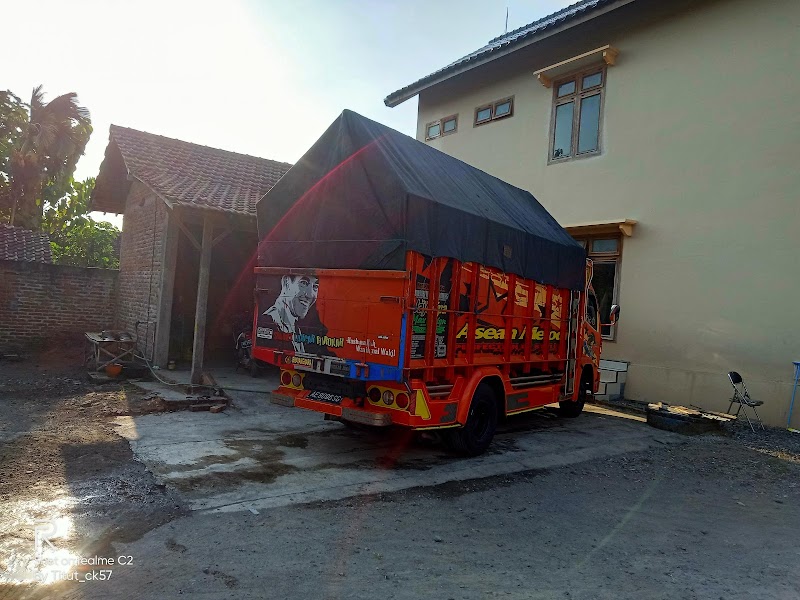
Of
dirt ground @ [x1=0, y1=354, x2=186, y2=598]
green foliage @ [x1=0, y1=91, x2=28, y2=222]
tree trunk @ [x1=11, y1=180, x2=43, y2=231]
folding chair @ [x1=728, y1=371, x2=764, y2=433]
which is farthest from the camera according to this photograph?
tree trunk @ [x1=11, y1=180, x2=43, y2=231]

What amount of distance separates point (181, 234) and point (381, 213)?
7750mm

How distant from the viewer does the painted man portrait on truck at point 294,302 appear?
20.7ft

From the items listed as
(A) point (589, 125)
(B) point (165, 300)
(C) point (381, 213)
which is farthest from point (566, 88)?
(B) point (165, 300)

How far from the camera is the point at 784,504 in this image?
18.9ft

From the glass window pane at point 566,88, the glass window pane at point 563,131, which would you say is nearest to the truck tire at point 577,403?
the glass window pane at point 563,131

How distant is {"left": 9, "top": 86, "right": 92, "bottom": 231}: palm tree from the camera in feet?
71.3

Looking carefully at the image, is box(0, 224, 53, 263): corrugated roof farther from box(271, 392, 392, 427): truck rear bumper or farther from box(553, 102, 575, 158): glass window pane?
box(553, 102, 575, 158): glass window pane

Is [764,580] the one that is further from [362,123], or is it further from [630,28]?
[630,28]

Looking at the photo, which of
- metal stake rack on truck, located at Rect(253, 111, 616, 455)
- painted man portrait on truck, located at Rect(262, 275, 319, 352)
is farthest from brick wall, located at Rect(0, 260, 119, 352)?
painted man portrait on truck, located at Rect(262, 275, 319, 352)

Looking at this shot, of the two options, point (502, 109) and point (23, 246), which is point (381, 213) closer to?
point (502, 109)

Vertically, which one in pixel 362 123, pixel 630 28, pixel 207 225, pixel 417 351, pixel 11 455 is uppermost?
pixel 630 28

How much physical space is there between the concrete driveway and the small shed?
2505 mm

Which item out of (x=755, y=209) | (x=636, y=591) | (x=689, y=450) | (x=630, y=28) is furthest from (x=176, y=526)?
(x=630, y=28)

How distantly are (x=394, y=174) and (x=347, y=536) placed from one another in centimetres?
355
